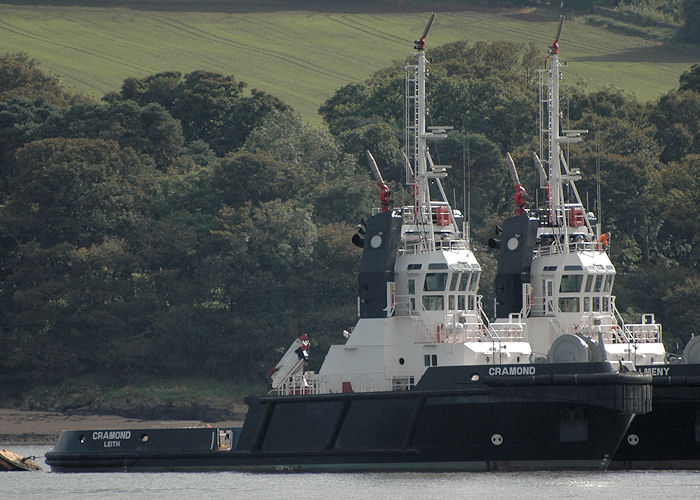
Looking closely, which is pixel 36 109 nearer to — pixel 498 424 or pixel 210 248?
pixel 210 248

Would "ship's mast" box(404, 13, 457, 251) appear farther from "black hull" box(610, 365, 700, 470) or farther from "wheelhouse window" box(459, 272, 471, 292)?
"black hull" box(610, 365, 700, 470)

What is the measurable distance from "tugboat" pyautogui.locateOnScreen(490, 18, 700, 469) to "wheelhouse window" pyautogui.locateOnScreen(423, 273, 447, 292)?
209 centimetres

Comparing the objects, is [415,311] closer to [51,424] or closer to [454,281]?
[454,281]

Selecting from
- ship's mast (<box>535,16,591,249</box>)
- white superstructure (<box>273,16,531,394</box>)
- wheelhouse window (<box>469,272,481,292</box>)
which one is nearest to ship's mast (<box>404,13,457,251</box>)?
white superstructure (<box>273,16,531,394</box>)

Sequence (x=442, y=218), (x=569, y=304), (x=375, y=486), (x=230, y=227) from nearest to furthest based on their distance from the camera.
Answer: (x=375, y=486)
(x=442, y=218)
(x=569, y=304)
(x=230, y=227)

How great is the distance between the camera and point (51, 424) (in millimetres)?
74812

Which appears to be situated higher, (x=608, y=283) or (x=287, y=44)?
(x=608, y=283)

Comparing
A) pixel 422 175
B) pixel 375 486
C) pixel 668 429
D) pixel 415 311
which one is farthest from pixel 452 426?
pixel 422 175

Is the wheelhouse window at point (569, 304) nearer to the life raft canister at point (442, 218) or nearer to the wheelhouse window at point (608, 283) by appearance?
the wheelhouse window at point (608, 283)

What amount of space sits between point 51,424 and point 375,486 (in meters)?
36.0

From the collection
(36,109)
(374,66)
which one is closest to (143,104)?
(36,109)

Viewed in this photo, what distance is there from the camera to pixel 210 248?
79500 mm

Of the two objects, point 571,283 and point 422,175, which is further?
point 571,283

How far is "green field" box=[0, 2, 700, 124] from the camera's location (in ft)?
403
